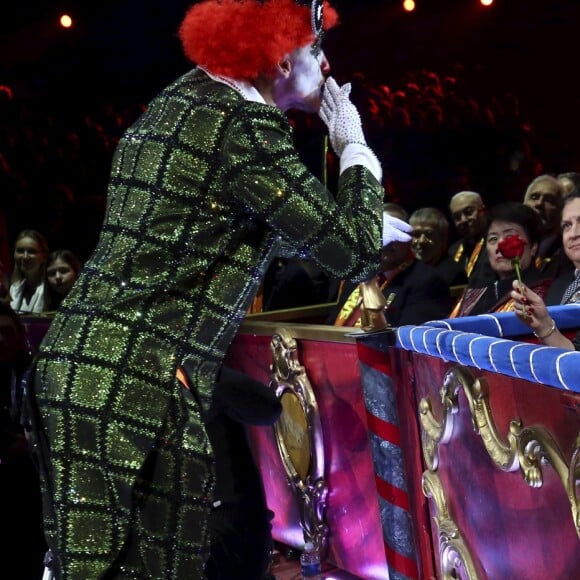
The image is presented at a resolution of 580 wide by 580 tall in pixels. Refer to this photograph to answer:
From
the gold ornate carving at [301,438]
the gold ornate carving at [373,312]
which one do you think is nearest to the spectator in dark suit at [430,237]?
the gold ornate carving at [301,438]

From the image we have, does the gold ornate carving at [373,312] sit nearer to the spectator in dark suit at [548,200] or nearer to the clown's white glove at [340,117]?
the clown's white glove at [340,117]

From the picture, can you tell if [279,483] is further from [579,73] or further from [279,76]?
[579,73]

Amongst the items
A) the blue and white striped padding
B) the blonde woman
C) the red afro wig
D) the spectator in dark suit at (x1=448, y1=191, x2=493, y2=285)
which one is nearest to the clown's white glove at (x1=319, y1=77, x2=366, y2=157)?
the red afro wig

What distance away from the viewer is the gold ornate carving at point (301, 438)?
10.5ft

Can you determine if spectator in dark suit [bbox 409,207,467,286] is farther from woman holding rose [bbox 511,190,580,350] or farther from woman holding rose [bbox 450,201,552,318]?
woman holding rose [bbox 511,190,580,350]

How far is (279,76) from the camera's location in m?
1.89

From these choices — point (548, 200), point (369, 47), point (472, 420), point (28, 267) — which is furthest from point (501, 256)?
point (369, 47)

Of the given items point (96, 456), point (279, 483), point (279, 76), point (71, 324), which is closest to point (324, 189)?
point (279, 76)

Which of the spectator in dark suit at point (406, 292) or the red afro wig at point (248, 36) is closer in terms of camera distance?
the red afro wig at point (248, 36)

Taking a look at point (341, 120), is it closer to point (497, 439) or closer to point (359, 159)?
point (359, 159)

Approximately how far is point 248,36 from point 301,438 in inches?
69.8

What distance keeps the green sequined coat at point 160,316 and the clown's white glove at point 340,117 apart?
225 millimetres

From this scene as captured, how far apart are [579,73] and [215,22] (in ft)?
22.9

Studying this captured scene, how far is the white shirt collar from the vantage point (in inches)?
72.0
